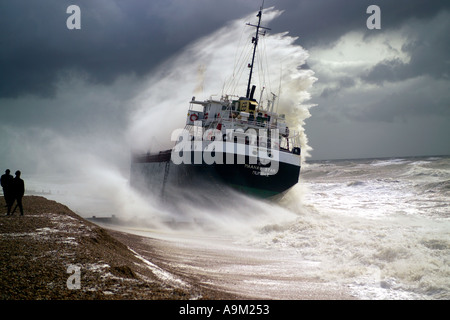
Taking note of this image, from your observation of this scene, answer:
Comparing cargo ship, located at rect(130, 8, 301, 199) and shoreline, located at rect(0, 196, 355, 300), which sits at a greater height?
cargo ship, located at rect(130, 8, 301, 199)

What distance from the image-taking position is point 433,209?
19562 millimetres

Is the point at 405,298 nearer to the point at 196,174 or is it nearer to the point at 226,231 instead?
the point at 226,231

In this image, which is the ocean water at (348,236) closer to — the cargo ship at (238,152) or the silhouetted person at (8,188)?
the cargo ship at (238,152)

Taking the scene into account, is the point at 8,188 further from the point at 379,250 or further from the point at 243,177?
the point at 379,250

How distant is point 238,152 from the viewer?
18344 mm

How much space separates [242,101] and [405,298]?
1862 centimetres

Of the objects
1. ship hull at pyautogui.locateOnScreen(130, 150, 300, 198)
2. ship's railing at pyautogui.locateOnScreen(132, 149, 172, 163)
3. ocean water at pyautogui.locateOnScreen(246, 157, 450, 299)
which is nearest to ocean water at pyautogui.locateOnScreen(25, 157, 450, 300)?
ocean water at pyautogui.locateOnScreen(246, 157, 450, 299)

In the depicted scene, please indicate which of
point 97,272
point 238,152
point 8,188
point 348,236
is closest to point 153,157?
point 238,152

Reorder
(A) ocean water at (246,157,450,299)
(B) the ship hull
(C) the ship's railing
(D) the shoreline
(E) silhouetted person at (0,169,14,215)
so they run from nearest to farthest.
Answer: (D) the shoreline → (A) ocean water at (246,157,450,299) → (E) silhouetted person at (0,169,14,215) → (B) the ship hull → (C) the ship's railing

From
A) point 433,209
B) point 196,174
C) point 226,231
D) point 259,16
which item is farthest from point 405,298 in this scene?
point 259,16

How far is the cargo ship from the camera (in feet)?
60.6

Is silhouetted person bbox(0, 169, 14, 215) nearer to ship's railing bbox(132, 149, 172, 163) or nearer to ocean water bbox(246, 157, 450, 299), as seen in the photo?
ocean water bbox(246, 157, 450, 299)

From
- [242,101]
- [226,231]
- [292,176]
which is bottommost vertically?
[226,231]

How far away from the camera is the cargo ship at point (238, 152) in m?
18.5
